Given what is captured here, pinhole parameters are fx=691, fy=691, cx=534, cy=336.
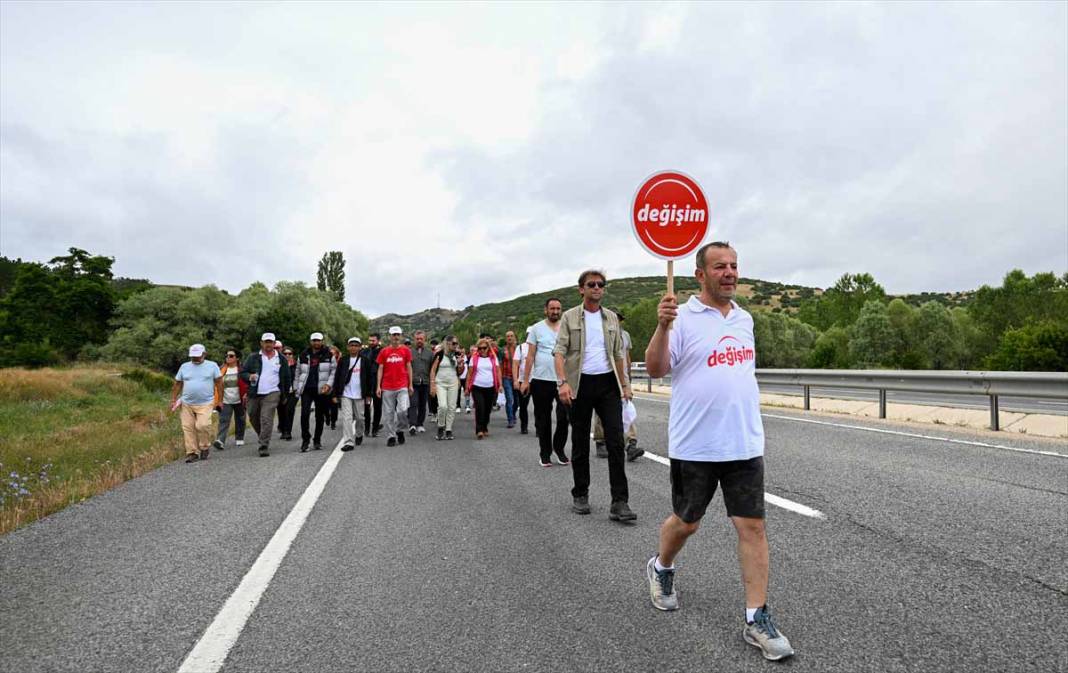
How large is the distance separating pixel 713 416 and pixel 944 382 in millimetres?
11216

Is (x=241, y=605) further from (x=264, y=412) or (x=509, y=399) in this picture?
(x=509, y=399)

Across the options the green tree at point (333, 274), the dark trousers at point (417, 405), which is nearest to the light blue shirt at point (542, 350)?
the dark trousers at point (417, 405)

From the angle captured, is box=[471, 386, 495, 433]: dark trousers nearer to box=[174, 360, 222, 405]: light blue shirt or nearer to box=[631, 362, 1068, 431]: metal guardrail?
box=[174, 360, 222, 405]: light blue shirt

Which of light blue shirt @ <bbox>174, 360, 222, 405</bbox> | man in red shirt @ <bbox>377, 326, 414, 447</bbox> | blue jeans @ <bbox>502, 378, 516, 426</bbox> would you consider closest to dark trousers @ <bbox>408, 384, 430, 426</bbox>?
man in red shirt @ <bbox>377, 326, 414, 447</bbox>

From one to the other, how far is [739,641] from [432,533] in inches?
109

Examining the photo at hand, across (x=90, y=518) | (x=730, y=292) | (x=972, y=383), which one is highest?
(x=730, y=292)

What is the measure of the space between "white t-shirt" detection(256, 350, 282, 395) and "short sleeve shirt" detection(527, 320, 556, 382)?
19.6 feet

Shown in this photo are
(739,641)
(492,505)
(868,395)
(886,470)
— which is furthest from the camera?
(868,395)

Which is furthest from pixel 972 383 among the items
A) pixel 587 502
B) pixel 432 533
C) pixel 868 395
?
pixel 868 395

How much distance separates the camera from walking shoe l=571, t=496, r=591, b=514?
5.75 meters

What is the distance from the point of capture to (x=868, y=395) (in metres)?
24.8

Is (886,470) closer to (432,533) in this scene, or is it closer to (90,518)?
(432,533)

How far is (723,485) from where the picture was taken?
336cm

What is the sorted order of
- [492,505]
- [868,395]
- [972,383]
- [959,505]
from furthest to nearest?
[868,395] → [972,383] → [492,505] → [959,505]
